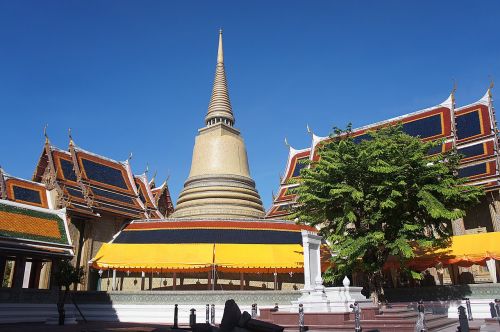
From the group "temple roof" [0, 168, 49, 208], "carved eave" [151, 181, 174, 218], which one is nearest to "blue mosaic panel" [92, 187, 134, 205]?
"temple roof" [0, 168, 49, 208]

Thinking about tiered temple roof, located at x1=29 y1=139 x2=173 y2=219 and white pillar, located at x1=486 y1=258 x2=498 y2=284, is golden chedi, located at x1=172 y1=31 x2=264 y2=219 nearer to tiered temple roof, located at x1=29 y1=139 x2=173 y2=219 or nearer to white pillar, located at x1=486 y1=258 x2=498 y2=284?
tiered temple roof, located at x1=29 y1=139 x2=173 y2=219

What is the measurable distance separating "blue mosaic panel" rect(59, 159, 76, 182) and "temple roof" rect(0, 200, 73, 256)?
22.1 ft

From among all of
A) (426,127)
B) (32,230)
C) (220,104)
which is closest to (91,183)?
(32,230)

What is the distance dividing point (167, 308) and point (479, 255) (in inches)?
608

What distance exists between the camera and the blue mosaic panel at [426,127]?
1125 inches

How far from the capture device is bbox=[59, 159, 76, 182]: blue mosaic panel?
2962 cm

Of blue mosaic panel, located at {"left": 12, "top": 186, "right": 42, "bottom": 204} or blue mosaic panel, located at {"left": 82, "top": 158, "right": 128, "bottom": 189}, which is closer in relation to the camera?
blue mosaic panel, located at {"left": 12, "top": 186, "right": 42, "bottom": 204}

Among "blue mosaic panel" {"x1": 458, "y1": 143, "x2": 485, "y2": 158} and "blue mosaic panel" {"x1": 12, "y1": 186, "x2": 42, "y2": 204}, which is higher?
"blue mosaic panel" {"x1": 458, "y1": 143, "x2": 485, "y2": 158}

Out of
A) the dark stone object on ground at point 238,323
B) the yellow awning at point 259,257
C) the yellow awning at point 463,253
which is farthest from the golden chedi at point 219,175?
the dark stone object on ground at point 238,323

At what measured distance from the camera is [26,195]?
27578 mm

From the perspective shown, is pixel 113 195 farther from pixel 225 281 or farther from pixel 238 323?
pixel 238 323

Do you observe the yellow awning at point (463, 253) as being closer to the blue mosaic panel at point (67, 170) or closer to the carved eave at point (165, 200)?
the blue mosaic panel at point (67, 170)

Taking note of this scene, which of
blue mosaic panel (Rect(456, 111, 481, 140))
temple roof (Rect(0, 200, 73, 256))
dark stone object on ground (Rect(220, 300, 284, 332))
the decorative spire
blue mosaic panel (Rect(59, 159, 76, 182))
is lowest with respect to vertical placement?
dark stone object on ground (Rect(220, 300, 284, 332))

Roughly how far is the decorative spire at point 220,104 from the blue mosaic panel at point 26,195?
14.9m
